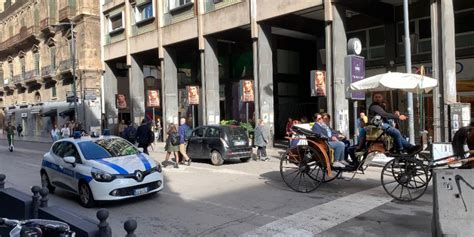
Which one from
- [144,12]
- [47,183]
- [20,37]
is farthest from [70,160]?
[20,37]

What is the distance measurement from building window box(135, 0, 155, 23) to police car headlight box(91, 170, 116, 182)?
891 inches

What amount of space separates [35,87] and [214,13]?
3179 centimetres

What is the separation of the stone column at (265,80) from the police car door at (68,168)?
13.2 meters

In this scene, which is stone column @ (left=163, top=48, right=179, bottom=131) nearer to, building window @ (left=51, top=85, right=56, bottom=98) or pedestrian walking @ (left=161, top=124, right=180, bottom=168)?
pedestrian walking @ (left=161, top=124, right=180, bottom=168)

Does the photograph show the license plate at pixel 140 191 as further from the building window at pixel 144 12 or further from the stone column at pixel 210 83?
the building window at pixel 144 12

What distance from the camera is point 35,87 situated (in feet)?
161

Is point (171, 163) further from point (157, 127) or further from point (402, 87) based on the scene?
point (157, 127)

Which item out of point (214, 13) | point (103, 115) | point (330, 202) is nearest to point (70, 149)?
point (330, 202)

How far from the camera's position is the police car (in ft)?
29.8

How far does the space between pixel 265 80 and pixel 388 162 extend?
13904 millimetres

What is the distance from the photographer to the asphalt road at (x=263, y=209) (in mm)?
7090

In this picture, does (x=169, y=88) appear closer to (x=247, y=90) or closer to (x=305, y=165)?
(x=247, y=90)

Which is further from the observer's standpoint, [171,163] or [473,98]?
[473,98]

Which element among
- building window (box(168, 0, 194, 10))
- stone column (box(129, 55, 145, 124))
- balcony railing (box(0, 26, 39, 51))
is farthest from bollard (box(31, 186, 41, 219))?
balcony railing (box(0, 26, 39, 51))
